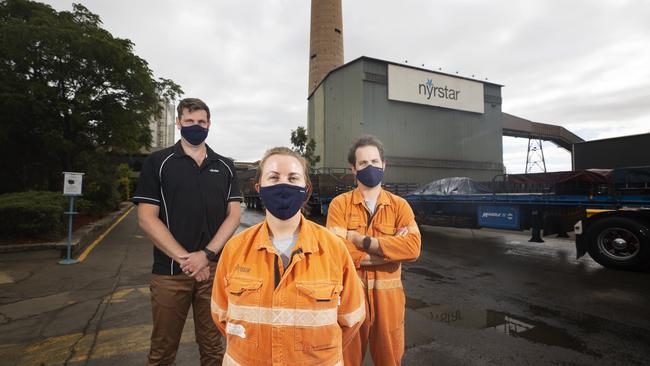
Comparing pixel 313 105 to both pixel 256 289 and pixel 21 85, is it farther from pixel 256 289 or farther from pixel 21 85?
pixel 256 289

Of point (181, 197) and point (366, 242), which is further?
point (181, 197)

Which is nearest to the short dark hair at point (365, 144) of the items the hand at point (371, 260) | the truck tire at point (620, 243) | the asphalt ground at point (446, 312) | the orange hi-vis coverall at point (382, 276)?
the orange hi-vis coverall at point (382, 276)

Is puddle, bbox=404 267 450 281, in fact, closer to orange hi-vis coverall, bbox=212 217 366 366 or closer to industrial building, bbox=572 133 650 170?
orange hi-vis coverall, bbox=212 217 366 366

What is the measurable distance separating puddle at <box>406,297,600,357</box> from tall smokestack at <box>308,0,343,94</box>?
1289 inches

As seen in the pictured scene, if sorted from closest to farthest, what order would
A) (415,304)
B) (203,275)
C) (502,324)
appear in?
(203,275) < (502,324) < (415,304)

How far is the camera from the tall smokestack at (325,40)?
35.1 m

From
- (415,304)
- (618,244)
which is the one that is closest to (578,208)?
(618,244)

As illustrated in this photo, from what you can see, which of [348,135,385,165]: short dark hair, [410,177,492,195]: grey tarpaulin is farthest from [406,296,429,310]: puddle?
[410,177,492,195]: grey tarpaulin

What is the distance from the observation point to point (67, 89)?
1143 cm

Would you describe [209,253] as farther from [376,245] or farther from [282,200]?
[376,245]

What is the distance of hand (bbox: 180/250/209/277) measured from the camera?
218 centimetres

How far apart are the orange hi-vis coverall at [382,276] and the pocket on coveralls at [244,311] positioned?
0.88 m

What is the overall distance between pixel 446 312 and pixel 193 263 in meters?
3.57

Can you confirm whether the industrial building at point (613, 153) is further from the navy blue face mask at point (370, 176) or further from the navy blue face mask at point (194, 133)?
the navy blue face mask at point (194, 133)
